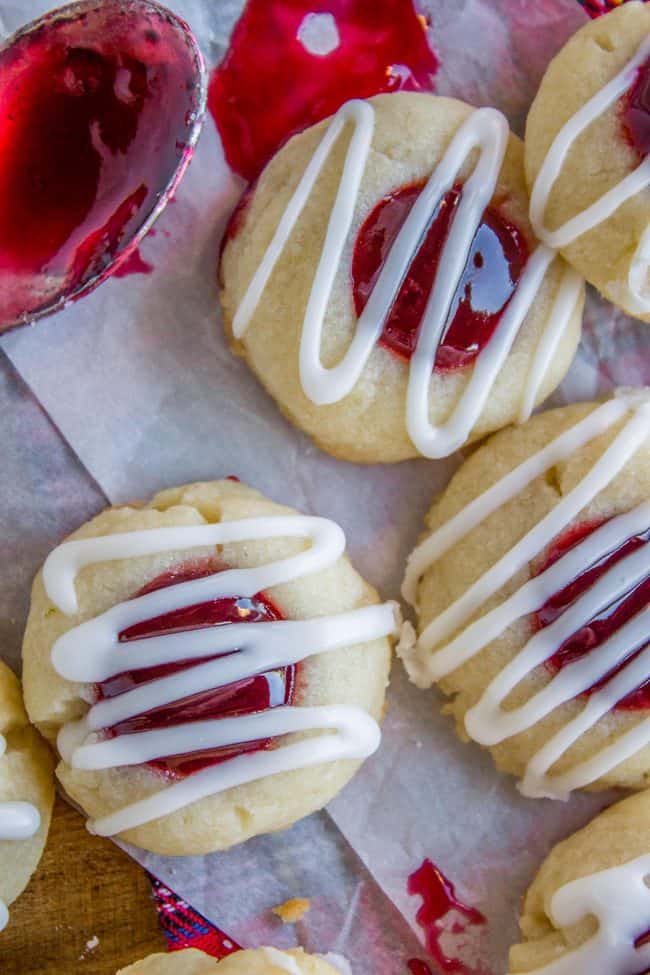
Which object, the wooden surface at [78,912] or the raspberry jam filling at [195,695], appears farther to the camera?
the wooden surface at [78,912]

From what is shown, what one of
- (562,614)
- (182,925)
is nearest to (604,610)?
(562,614)

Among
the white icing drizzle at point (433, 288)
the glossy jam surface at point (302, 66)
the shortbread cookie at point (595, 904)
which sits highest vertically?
the glossy jam surface at point (302, 66)

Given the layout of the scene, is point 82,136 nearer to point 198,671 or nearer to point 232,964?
point 198,671

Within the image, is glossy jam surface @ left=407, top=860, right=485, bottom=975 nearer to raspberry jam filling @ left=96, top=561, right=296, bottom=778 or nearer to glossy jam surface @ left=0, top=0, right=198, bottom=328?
raspberry jam filling @ left=96, top=561, right=296, bottom=778

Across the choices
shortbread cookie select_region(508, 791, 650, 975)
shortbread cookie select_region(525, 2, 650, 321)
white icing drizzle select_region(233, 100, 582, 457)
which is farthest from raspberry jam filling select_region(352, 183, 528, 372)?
shortbread cookie select_region(508, 791, 650, 975)

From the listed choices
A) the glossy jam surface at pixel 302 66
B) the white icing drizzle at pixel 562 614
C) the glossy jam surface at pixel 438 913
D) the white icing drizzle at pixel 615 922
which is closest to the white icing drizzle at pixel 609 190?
the white icing drizzle at pixel 562 614

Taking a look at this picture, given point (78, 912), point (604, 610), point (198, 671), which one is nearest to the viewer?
point (198, 671)

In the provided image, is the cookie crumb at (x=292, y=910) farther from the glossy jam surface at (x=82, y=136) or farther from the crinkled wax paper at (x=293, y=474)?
the glossy jam surface at (x=82, y=136)
